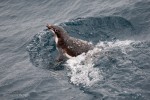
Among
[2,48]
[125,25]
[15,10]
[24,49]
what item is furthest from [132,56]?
[15,10]

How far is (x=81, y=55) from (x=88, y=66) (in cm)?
99

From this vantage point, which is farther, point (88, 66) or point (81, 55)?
point (81, 55)

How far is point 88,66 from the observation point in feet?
45.9

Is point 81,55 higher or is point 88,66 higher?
point 81,55

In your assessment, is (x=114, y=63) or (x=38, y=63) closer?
(x=114, y=63)

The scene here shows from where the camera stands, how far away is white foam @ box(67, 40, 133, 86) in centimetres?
1286

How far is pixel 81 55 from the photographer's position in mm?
14844

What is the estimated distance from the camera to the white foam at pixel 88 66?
12.9 metres

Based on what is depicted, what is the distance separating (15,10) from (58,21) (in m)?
4.19

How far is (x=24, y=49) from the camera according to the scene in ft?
57.3

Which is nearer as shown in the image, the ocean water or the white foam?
the ocean water

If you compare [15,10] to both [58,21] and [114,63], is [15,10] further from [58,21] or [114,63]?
[114,63]

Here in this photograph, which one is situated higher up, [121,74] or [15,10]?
[15,10]

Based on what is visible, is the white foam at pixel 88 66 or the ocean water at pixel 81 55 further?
the white foam at pixel 88 66
